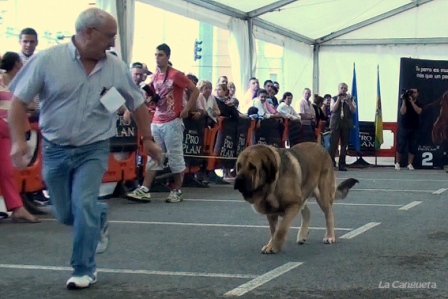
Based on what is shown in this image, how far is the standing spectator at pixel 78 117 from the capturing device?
15.4 ft

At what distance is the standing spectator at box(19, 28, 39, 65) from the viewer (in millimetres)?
9133

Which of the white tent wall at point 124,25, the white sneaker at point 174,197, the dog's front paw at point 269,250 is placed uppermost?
the white tent wall at point 124,25

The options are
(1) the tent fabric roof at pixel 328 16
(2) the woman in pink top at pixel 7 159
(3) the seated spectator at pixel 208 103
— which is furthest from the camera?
(1) the tent fabric roof at pixel 328 16

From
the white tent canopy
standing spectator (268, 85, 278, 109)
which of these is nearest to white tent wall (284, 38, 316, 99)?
the white tent canopy

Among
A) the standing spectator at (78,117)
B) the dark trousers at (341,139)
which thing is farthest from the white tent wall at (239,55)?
the standing spectator at (78,117)

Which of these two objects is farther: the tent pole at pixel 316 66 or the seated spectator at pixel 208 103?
the tent pole at pixel 316 66

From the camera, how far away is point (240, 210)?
30.9ft

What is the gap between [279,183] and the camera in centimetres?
625

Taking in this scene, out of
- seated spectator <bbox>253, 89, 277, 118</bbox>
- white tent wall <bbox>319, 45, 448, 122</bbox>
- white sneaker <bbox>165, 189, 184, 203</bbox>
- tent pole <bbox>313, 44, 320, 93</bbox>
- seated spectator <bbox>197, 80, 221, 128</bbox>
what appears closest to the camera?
white sneaker <bbox>165, 189, 184, 203</bbox>

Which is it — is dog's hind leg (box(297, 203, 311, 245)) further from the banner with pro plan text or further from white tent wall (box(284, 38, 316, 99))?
white tent wall (box(284, 38, 316, 99))

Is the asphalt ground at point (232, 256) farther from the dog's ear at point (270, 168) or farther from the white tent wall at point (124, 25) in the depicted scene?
the white tent wall at point (124, 25)

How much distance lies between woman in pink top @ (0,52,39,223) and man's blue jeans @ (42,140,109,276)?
3176 millimetres

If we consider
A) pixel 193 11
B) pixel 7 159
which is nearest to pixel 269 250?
pixel 7 159

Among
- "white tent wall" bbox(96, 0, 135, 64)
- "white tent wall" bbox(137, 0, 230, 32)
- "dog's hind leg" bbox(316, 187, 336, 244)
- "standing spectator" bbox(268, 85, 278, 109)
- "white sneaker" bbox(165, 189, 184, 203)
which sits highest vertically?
"white tent wall" bbox(137, 0, 230, 32)
